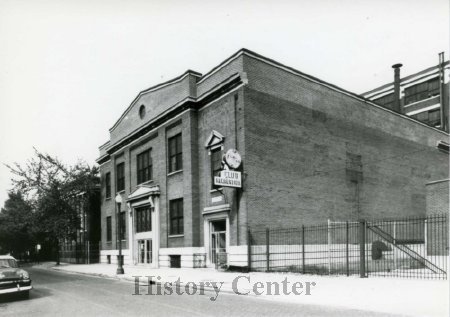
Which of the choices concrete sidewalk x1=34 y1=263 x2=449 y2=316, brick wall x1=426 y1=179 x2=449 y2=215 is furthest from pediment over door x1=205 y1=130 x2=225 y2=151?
brick wall x1=426 y1=179 x2=449 y2=215

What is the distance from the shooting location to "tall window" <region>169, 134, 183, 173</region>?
984 inches

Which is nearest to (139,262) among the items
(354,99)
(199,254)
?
(199,254)

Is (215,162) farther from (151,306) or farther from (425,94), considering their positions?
(425,94)

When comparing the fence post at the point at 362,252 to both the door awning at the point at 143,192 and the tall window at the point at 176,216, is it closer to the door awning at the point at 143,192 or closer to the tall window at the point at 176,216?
the tall window at the point at 176,216

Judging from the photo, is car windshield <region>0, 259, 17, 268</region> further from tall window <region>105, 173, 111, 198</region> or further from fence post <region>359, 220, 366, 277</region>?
tall window <region>105, 173, 111, 198</region>

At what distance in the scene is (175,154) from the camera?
2544cm

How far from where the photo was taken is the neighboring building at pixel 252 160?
20859mm

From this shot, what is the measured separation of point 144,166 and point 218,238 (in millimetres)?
9895

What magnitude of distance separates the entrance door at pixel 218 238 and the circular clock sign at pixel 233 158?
12.1 feet

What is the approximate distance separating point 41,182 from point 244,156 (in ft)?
77.3

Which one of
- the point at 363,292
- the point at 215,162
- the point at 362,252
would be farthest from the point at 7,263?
the point at 362,252

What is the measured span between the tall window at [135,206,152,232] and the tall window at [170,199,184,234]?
3.19 meters

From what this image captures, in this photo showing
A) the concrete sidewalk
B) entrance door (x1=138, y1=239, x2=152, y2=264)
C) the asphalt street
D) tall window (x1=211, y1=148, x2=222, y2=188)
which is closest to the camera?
the asphalt street

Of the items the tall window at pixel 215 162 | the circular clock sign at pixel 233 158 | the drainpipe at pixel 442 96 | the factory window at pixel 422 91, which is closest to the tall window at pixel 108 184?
the tall window at pixel 215 162
